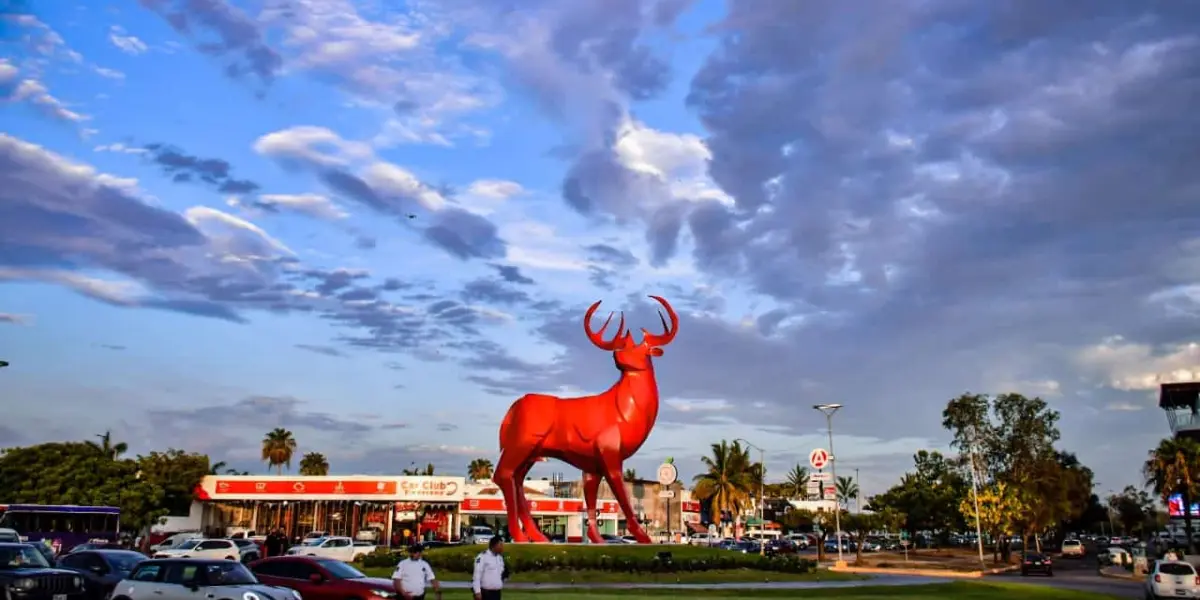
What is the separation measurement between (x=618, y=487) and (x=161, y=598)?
18671 millimetres

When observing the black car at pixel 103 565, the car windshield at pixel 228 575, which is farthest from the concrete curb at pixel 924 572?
the car windshield at pixel 228 575

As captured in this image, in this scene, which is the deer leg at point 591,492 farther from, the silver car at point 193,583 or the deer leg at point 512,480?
the silver car at point 193,583

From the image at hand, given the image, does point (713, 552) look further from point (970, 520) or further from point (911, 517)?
point (911, 517)

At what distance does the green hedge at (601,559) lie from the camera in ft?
105

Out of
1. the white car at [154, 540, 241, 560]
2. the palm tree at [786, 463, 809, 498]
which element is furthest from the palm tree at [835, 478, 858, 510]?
the white car at [154, 540, 241, 560]

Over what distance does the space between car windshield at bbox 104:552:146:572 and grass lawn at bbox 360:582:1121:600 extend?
24.1ft

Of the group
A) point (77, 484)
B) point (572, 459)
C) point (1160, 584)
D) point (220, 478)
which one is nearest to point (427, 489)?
point (220, 478)

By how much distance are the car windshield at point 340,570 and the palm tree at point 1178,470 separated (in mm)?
62183

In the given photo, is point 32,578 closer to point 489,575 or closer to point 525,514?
point 489,575

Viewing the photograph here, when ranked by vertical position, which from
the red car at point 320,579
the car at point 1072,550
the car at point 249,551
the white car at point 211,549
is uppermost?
the red car at point 320,579

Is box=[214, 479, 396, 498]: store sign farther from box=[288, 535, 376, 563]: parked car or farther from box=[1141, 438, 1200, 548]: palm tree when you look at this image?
box=[1141, 438, 1200, 548]: palm tree

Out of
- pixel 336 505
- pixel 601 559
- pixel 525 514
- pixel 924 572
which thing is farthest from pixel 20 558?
pixel 336 505

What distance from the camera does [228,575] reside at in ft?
52.7

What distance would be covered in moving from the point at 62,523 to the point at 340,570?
32.2m
